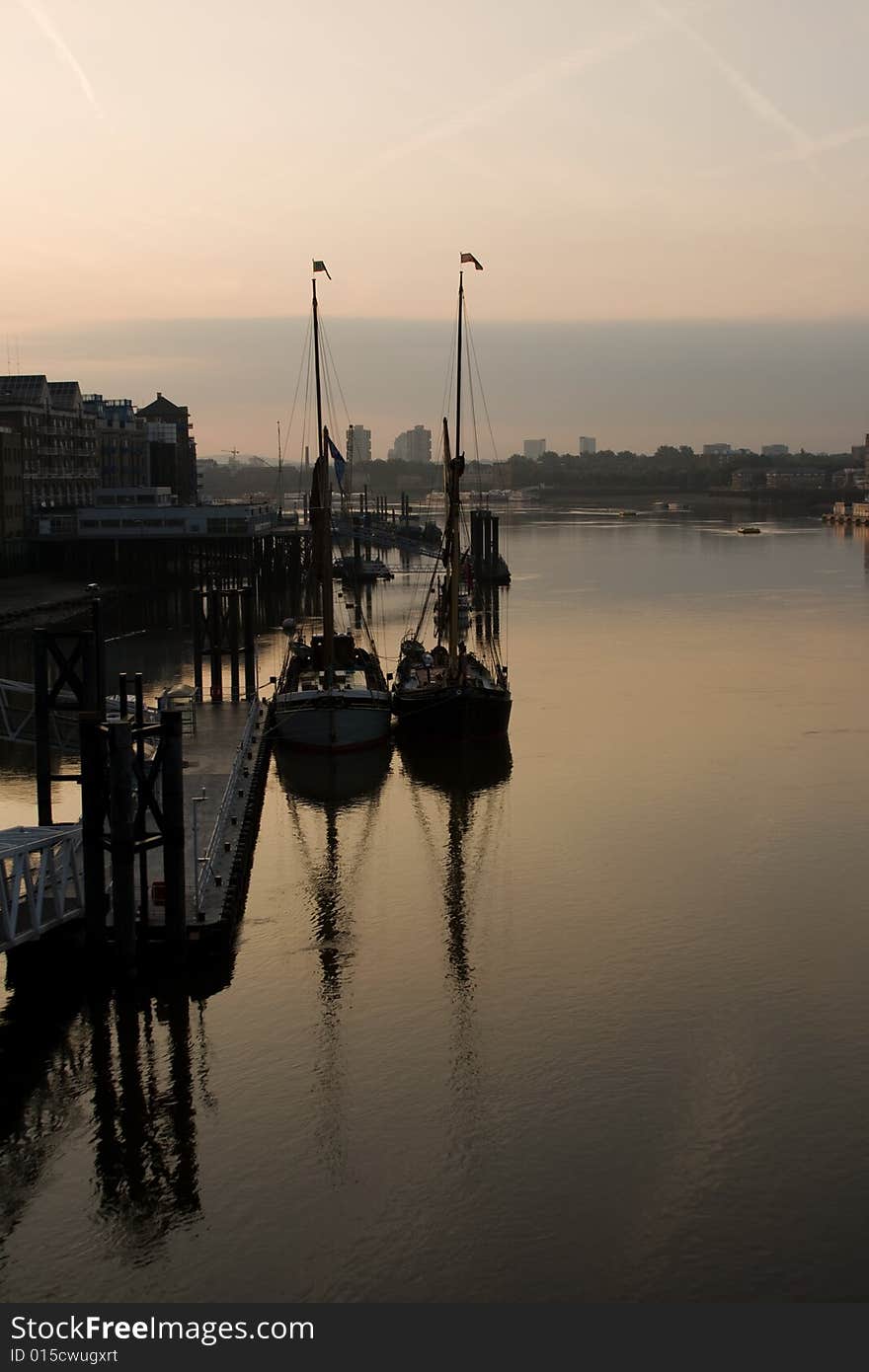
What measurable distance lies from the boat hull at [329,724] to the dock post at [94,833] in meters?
21.0

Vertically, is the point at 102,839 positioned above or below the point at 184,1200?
above

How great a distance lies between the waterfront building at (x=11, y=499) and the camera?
363 ft

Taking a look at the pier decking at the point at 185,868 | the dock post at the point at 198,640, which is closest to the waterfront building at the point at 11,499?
the dock post at the point at 198,640

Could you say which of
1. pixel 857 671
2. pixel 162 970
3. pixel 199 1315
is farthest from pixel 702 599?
pixel 199 1315

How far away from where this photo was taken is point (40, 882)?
24766mm

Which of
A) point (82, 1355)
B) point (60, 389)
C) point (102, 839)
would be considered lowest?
point (82, 1355)

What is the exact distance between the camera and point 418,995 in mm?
27094

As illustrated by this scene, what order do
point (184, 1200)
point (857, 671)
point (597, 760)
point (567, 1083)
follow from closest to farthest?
point (184, 1200) < point (567, 1083) < point (597, 760) < point (857, 671)

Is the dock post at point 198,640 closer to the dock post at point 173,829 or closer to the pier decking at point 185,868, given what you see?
the pier decking at point 185,868

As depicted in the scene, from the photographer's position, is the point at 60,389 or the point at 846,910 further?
the point at 60,389

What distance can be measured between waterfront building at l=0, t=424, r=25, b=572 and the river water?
229 ft

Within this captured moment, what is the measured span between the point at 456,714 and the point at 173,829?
2343 cm

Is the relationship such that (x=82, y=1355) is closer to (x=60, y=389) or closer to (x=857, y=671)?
(x=857, y=671)

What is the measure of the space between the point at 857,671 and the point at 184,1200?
5363cm
